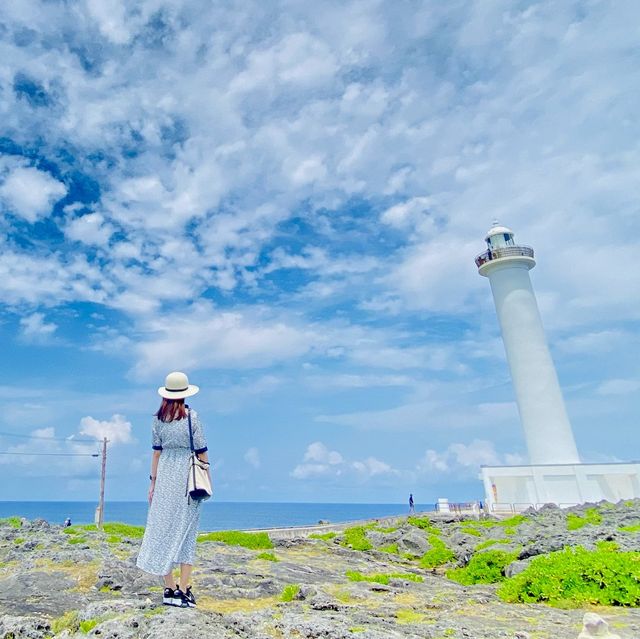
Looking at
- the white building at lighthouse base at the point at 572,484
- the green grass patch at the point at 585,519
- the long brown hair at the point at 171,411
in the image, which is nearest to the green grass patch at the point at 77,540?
the long brown hair at the point at 171,411

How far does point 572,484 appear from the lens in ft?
102

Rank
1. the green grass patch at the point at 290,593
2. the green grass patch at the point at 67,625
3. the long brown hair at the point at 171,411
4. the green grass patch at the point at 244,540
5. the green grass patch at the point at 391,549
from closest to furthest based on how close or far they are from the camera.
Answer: the green grass patch at the point at 67,625 → the long brown hair at the point at 171,411 → the green grass patch at the point at 290,593 → the green grass patch at the point at 244,540 → the green grass patch at the point at 391,549

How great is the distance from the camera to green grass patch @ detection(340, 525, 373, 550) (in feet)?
63.3

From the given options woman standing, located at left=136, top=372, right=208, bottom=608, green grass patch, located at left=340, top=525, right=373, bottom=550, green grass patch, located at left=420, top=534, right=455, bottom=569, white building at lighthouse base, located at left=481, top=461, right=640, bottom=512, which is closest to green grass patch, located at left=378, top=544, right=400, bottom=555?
green grass patch, located at left=340, top=525, right=373, bottom=550

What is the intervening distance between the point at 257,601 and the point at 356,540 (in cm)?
1344

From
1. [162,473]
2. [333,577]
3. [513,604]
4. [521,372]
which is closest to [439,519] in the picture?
[521,372]

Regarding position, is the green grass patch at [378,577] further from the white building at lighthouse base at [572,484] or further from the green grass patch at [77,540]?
the white building at lighthouse base at [572,484]

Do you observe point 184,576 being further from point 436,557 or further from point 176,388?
point 436,557

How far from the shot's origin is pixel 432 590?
930cm

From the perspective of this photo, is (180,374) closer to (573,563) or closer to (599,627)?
(599,627)

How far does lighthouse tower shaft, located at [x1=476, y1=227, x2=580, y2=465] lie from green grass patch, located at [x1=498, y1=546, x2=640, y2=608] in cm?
2555

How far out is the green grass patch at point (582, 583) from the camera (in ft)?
26.3

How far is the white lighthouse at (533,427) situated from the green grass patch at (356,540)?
1399 centimetres

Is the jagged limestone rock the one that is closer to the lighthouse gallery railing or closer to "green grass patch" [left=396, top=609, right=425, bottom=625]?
"green grass patch" [left=396, top=609, right=425, bottom=625]
